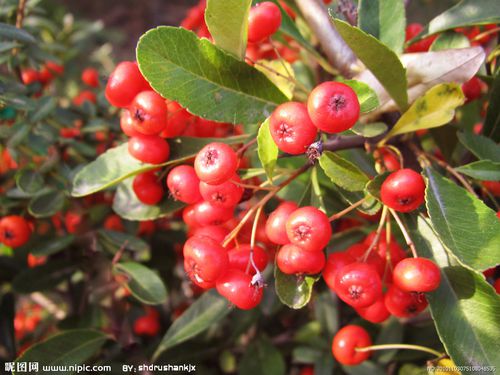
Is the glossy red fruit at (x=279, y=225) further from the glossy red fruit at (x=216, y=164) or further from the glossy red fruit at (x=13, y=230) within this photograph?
the glossy red fruit at (x=13, y=230)

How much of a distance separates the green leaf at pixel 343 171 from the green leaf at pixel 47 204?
36.9 inches

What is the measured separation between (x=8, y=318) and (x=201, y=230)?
3.23 ft

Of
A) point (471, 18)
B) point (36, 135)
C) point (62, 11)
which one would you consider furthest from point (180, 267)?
point (62, 11)

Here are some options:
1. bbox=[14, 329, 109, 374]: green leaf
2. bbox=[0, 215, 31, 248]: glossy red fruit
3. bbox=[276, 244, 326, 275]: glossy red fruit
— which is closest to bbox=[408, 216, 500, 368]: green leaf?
bbox=[276, 244, 326, 275]: glossy red fruit

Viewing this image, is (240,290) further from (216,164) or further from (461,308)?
(461,308)

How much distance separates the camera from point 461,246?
1.01 meters

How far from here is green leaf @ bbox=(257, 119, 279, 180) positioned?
3.59ft

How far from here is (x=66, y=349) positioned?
154 cm

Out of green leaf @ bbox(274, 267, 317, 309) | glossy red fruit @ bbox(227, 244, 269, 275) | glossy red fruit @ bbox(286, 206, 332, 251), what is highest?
glossy red fruit @ bbox(286, 206, 332, 251)

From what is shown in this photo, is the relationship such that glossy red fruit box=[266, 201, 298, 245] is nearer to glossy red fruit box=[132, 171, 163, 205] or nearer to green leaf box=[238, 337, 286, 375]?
glossy red fruit box=[132, 171, 163, 205]

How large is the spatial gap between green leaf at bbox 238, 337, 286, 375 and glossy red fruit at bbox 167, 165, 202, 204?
0.86 meters

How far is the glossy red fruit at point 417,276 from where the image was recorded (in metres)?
1.09

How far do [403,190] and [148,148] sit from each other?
0.62 meters

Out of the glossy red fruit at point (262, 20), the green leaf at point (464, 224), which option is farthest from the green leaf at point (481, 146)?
the glossy red fruit at point (262, 20)
